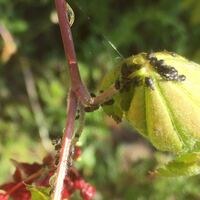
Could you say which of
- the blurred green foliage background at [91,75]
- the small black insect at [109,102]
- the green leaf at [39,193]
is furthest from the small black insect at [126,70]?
the blurred green foliage background at [91,75]

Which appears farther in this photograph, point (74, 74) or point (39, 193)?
point (74, 74)

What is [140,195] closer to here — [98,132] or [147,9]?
[98,132]

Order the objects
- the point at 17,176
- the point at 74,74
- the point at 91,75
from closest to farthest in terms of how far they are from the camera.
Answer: the point at 74,74 < the point at 17,176 < the point at 91,75

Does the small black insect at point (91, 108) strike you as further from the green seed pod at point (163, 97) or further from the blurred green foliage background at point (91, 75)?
the blurred green foliage background at point (91, 75)

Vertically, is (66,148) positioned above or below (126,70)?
below

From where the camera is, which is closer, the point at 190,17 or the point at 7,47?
the point at 7,47

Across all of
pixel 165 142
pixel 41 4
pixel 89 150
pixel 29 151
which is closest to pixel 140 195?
pixel 89 150

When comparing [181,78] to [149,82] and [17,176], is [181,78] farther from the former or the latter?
[17,176]

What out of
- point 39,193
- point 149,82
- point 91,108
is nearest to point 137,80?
point 149,82
